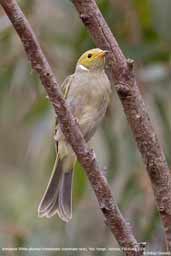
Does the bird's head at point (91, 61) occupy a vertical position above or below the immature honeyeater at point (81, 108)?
above

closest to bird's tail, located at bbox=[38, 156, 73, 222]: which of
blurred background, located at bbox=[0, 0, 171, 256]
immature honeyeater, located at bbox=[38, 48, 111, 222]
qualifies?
immature honeyeater, located at bbox=[38, 48, 111, 222]

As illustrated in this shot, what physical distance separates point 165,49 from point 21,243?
1.12 m

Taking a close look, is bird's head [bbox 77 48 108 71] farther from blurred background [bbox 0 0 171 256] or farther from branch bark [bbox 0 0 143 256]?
branch bark [bbox 0 0 143 256]

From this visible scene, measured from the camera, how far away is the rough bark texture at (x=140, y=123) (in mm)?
1696

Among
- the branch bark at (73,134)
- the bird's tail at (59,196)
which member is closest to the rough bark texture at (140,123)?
the branch bark at (73,134)

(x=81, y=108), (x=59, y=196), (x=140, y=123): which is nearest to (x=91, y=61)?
(x=81, y=108)

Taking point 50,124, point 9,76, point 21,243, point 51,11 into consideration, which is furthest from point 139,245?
point 51,11

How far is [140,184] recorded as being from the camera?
11.0 ft

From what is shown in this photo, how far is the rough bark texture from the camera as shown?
1696 mm

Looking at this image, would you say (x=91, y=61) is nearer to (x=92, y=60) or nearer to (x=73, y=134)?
(x=92, y=60)

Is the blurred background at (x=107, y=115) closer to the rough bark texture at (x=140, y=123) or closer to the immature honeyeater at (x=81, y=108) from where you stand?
the immature honeyeater at (x=81, y=108)

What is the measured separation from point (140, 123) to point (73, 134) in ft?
0.56

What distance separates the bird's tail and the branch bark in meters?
0.76

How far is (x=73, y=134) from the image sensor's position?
163 centimetres
